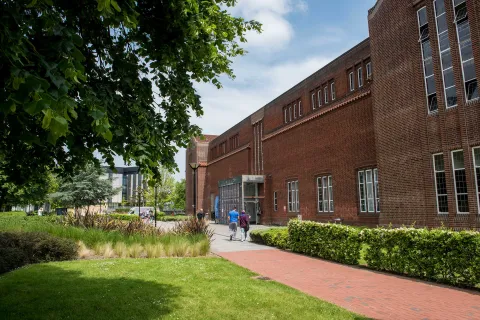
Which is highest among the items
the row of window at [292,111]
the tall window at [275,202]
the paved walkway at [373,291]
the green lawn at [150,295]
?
the row of window at [292,111]

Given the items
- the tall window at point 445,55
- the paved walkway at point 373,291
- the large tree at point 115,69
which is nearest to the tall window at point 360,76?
the tall window at point 445,55

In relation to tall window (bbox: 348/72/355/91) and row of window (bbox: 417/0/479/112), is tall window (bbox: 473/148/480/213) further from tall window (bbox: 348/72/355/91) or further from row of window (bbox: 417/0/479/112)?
tall window (bbox: 348/72/355/91)

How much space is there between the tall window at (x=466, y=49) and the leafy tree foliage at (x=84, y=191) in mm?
34619

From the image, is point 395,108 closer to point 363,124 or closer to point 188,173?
point 363,124

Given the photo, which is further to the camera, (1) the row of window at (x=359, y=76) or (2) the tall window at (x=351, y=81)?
(2) the tall window at (x=351, y=81)

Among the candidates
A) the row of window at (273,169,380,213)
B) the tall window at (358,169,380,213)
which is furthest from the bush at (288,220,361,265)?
the row of window at (273,169,380,213)

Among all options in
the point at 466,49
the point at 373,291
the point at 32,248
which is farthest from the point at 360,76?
the point at 32,248

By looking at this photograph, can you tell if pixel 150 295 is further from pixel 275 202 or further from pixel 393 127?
pixel 275 202

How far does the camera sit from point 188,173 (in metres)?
68.4

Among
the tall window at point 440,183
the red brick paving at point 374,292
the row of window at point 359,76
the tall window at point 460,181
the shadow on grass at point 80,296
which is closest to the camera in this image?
the shadow on grass at point 80,296

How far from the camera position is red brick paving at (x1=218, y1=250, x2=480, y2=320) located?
263 inches

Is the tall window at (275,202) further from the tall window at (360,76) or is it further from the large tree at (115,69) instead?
the large tree at (115,69)

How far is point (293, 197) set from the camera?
33.3 meters

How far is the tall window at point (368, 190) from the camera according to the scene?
910 inches
